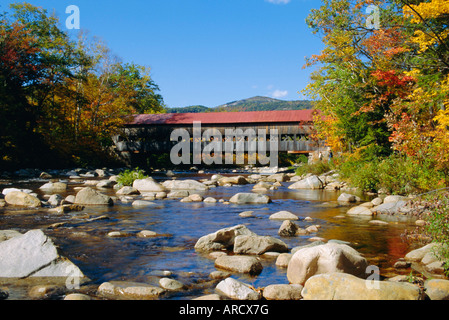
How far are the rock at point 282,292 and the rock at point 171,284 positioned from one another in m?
0.96

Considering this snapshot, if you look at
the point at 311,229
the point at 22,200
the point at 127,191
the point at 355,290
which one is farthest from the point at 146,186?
the point at 355,290

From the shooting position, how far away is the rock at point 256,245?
Answer: 5.90 m

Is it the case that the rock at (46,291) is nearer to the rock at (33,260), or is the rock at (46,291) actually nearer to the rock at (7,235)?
the rock at (33,260)

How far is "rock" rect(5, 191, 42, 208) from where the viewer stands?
10023mm

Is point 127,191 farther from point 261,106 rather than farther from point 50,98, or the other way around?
point 261,106

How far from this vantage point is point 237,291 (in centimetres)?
402

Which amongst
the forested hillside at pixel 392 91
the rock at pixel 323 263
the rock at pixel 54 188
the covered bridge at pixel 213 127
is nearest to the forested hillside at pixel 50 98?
the covered bridge at pixel 213 127

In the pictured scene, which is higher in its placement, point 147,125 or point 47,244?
point 147,125
